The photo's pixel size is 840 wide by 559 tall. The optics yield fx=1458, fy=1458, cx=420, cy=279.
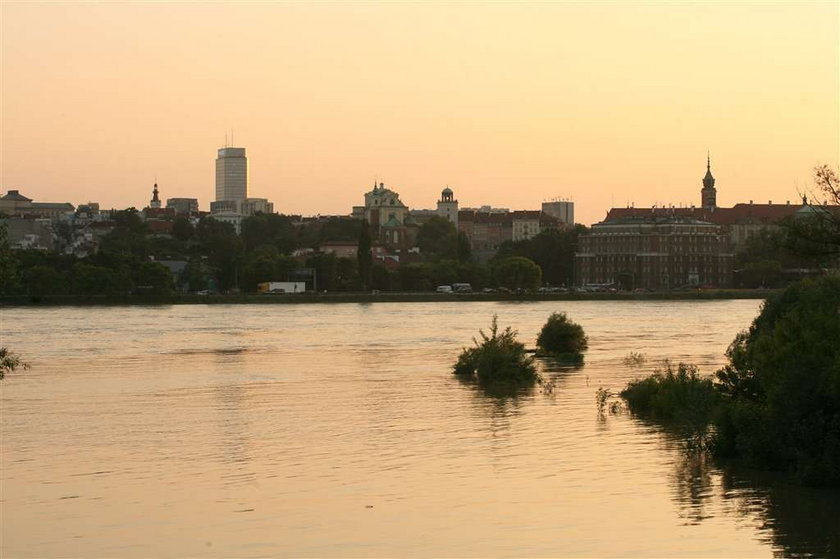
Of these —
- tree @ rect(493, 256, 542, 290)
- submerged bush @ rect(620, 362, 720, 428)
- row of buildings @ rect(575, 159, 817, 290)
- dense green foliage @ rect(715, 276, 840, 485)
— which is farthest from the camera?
row of buildings @ rect(575, 159, 817, 290)

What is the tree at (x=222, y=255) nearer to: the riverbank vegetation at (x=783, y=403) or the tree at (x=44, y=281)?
the tree at (x=44, y=281)

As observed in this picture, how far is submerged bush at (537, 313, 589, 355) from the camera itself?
5103cm

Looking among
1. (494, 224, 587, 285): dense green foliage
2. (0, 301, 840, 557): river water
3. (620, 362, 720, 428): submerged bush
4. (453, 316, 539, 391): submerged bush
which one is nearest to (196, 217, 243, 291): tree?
(494, 224, 587, 285): dense green foliage

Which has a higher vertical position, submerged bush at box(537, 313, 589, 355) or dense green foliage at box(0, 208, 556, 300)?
dense green foliage at box(0, 208, 556, 300)

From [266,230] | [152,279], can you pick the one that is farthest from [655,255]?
[152,279]

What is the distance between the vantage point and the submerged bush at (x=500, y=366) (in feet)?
131

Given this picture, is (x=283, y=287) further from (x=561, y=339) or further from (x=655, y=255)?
(x=561, y=339)

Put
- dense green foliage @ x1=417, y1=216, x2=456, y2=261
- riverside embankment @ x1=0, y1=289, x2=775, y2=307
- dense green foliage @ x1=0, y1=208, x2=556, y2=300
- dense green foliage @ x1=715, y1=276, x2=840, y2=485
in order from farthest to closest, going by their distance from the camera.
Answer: dense green foliage @ x1=417, y1=216, x2=456, y2=261
dense green foliage @ x1=0, y1=208, x2=556, y2=300
riverside embankment @ x1=0, y1=289, x2=775, y2=307
dense green foliage @ x1=715, y1=276, x2=840, y2=485

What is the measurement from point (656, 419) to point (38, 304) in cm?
8285

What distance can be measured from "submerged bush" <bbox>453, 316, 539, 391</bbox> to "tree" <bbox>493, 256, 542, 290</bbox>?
8203 cm

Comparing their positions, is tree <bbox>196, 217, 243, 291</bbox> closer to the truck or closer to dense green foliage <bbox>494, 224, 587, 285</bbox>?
the truck

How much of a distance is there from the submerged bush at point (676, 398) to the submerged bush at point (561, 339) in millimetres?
16939

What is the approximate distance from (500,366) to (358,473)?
16.4m

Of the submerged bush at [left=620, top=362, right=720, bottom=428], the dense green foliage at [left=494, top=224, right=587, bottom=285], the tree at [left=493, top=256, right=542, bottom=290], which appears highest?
the dense green foliage at [left=494, top=224, right=587, bottom=285]
